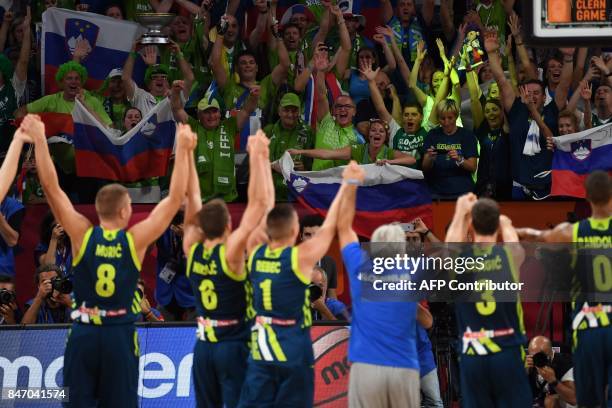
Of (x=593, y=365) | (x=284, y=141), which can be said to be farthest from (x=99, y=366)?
(x=284, y=141)

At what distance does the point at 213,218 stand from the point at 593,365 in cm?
374

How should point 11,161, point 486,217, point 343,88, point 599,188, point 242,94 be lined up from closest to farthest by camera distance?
point 486,217 < point 599,188 < point 11,161 < point 242,94 < point 343,88

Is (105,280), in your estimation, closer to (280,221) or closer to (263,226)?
(263,226)

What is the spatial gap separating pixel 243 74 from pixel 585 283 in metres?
7.31

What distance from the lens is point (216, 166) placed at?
16.9 m

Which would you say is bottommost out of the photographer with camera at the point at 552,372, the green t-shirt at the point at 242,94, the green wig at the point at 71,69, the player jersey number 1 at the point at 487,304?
the photographer with camera at the point at 552,372

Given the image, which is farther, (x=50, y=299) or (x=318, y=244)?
(x=50, y=299)

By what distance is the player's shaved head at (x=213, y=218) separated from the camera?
12.1m

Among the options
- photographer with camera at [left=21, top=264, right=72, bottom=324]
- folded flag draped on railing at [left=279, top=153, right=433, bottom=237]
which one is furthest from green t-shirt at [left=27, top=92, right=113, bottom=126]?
photographer with camera at [left=21, top=264, right=72, bottom=324]

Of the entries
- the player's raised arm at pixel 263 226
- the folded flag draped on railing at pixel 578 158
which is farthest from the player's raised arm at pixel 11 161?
the folded flag draped on railing at pixel 578 158

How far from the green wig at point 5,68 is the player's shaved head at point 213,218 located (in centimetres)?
704

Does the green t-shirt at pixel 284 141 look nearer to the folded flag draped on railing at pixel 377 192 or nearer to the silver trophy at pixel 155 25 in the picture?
the folded flag draped on railing at pixel 377 192

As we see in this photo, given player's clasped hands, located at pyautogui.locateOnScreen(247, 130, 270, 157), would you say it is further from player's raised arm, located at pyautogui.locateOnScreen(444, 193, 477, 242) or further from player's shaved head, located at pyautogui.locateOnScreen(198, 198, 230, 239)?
player's raised arm, located at pyautogui.locateOnScreen(444, 193, 477, 242)

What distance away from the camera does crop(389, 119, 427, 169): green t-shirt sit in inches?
680
